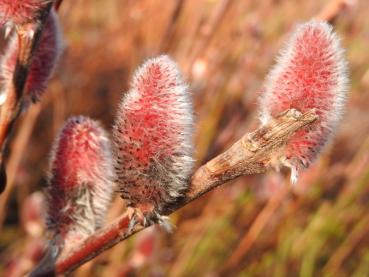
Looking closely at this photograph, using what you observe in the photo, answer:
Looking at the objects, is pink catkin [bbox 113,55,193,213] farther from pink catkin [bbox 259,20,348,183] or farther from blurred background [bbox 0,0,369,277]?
blurred background [bbox 0,0,369,277]

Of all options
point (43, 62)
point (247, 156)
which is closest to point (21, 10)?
point (43, 62)

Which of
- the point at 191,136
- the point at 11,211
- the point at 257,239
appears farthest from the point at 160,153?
the point at 11,211

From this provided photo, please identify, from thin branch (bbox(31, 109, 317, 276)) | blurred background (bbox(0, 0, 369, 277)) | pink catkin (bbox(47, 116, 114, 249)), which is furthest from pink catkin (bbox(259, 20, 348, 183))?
blurred background (bbox(0, 0, 369, 277))

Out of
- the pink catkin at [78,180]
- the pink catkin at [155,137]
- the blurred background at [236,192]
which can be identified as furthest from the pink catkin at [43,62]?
the blurred background at [236,192]

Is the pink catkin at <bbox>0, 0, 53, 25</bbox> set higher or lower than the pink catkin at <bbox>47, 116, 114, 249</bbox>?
higher

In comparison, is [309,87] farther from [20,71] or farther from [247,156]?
[20,71]

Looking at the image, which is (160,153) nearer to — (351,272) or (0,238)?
(351,272)
